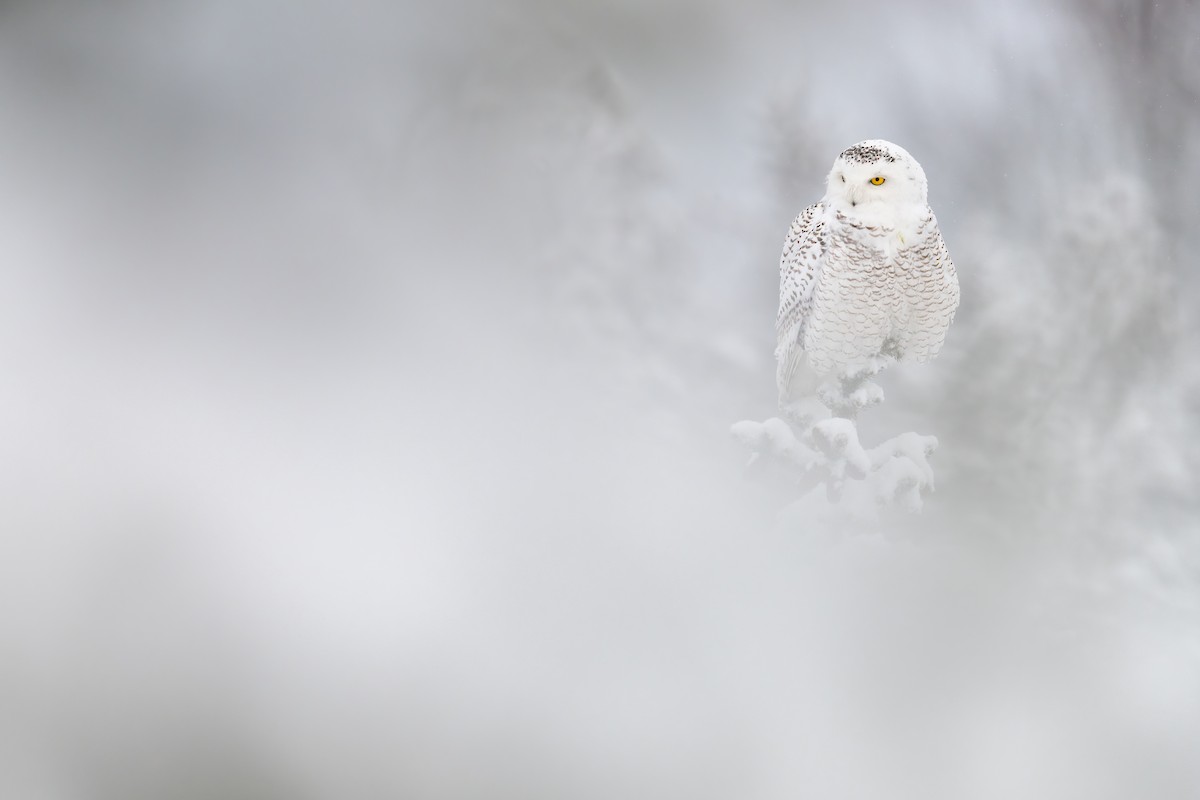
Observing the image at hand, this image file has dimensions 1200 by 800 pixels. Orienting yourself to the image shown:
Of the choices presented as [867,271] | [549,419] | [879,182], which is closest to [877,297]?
[867,271]

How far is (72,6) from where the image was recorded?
1.31 meters

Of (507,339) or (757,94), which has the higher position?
(757,94)

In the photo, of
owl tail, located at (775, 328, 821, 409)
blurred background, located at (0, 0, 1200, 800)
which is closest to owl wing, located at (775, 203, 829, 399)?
owl tail, located at (775, 328, 821, 409)

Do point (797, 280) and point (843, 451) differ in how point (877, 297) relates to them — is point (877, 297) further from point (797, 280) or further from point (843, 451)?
point (843, 451)

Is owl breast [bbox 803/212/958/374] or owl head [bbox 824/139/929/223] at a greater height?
owl head [bbox 824/139/929/223]

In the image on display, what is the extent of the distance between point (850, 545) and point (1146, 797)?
28.2 inches

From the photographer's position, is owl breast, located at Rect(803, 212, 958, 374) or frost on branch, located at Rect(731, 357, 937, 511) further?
frost on branch, located at Rect(731, 357, 937, 511)

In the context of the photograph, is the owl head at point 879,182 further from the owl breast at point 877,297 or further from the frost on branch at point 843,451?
the frost on branch at point 843,451

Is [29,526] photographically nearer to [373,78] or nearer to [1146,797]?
[373,78]

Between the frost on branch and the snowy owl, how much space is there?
1.9 inches

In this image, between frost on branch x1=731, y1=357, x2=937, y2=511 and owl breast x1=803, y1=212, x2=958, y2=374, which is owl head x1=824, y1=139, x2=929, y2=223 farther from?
frost on branch x1=731, y1=357, x2=937, y2=511

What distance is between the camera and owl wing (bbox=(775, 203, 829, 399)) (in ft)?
4.33

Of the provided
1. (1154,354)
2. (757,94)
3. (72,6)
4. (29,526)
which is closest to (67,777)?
(29,526)

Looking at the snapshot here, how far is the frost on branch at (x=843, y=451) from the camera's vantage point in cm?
136
